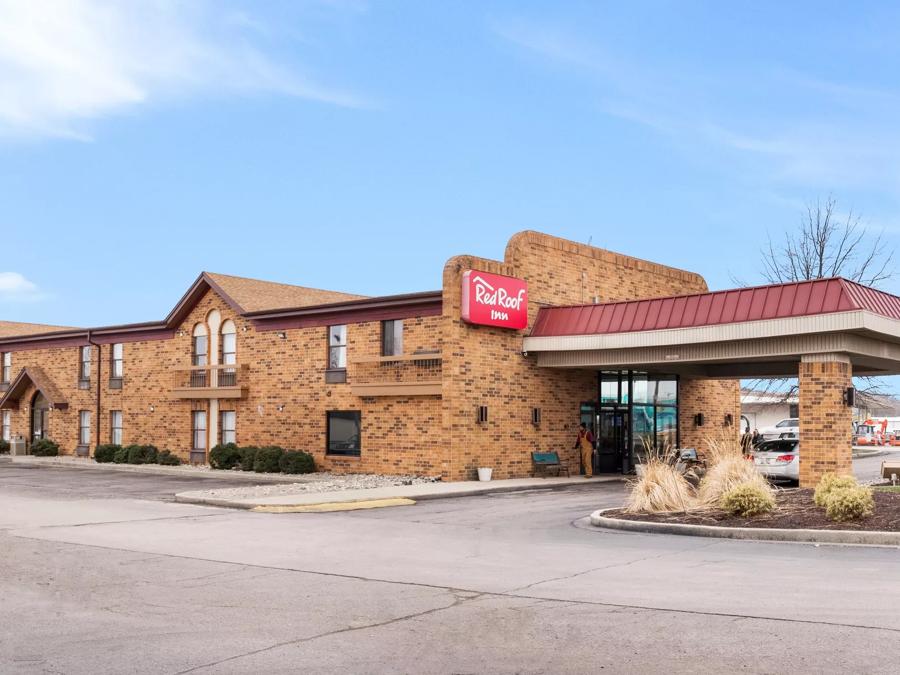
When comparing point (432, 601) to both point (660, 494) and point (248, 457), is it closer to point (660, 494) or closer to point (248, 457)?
point (660, 494)

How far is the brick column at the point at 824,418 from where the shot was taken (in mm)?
22859

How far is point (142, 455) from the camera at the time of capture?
118ft

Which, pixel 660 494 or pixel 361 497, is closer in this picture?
pixel 660 494

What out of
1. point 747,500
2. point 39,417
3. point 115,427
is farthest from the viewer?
point 39,417

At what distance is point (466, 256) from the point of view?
26594 mm

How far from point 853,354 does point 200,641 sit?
2004 centimetres

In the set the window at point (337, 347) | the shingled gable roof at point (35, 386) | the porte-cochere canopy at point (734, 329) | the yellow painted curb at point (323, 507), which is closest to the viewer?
the yellow painted curb at point (323, 507)

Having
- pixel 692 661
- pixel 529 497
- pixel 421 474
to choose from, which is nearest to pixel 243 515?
pixel 529 497

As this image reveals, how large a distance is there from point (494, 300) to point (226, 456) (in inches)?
449

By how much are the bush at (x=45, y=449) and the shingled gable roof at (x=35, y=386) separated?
5.32 feet

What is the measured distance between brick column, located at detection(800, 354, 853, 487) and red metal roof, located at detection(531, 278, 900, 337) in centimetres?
137

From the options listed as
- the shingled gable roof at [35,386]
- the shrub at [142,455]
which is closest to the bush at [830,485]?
the shrub at [142,455]

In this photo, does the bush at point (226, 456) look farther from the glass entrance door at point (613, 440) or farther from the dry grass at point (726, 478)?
the dry grass at point (726, 478)

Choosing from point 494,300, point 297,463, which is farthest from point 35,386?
point 494,300
